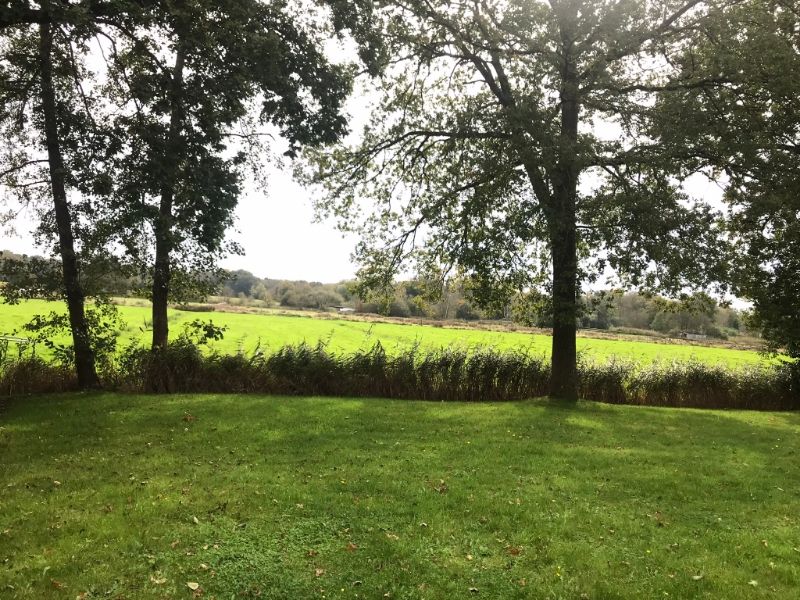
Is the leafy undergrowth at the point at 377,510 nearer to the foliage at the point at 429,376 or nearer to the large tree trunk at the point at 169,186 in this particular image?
the foliage at the point at 429,376

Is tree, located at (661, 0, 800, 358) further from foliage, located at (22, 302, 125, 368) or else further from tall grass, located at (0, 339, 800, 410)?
foliage, located at (22, 302, 125, 368)

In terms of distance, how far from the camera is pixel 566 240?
1357cm

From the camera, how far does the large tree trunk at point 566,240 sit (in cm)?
1241

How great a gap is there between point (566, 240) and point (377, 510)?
387 inches

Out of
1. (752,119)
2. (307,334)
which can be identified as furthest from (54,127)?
(307,334)

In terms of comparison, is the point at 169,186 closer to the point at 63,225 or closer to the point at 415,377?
the point at 63,225

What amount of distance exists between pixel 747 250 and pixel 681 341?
34251 millimetres

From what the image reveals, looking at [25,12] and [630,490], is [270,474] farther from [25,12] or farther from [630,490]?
[25,12]

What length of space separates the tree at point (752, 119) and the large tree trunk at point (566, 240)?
8.05 ft

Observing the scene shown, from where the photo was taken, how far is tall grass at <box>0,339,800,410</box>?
1358cm

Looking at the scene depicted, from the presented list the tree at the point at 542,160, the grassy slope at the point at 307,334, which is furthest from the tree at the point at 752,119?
the grassy slope at the point at 307,334

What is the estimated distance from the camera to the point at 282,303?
201 ft

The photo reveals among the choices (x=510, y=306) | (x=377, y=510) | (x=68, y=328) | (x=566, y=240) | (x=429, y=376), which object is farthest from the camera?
(x=510, y=306)

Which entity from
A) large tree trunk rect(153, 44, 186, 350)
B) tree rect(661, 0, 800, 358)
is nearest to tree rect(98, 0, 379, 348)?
large tree trunk rect(153, 44, 186, 350)
